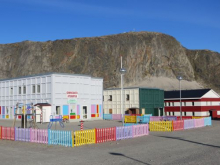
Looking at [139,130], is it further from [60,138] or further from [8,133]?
[8,133]

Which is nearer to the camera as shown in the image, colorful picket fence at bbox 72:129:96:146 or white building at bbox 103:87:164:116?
colorful picket fence at bbox 72:129:96:146

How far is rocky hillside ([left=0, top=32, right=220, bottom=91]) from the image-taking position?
11225cm

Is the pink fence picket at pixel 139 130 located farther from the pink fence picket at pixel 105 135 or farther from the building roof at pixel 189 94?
the building roof at pixel 189 94

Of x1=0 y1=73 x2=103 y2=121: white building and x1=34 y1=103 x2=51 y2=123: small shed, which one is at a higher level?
x1=0 y1=73 x2=103 y2=121: white building

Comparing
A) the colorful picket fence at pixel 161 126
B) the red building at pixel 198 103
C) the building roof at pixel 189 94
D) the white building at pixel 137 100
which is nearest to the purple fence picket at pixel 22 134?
Answer: the colorful picket fence at pixel 161 126

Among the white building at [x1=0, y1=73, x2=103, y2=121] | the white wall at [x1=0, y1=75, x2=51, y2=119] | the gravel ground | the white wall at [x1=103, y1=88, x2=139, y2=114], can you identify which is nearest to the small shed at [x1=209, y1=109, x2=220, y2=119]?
the white wall at [x1=103, y1=88, x2=139, y2=114]

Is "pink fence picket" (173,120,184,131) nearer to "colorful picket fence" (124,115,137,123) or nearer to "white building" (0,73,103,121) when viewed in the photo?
"colorful picket fence" (124,115,137,123)

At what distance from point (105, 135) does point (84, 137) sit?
181 cm

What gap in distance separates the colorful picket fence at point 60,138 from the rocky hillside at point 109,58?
8875 centimetres

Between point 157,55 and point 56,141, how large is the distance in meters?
105

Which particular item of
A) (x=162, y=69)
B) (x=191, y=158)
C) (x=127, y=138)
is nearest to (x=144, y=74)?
(x=162, y=69)

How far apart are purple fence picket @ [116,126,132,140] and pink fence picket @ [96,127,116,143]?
0.42 m

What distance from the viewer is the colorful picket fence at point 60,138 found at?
1847 cm

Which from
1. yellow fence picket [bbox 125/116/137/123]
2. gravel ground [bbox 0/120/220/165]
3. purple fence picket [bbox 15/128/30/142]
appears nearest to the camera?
gravel ground [bbox 0/120/220/165]
